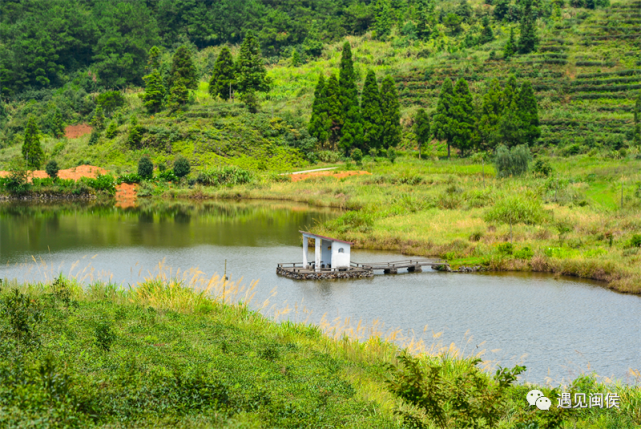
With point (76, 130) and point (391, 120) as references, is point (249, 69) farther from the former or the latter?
point (76, 130)

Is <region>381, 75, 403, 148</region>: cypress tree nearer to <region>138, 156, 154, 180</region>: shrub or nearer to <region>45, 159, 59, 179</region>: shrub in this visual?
<region>138, 156, 154, 180</region>: shrub

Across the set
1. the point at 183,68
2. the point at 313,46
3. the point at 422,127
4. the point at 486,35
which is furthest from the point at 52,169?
the point at 486,35

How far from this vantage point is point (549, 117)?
227ft

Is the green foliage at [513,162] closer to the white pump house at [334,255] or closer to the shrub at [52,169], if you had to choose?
the white pump house at [334,255]

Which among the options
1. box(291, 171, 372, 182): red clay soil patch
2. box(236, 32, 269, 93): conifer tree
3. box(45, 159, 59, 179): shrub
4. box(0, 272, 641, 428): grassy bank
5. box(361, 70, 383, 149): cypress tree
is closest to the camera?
box(0, 272, 641, 428): grassy bank

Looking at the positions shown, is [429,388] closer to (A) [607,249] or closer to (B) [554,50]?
(A) [607,249]

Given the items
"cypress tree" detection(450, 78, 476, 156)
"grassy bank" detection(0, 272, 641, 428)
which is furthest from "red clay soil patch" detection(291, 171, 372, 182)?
"grassy bank" detection(0, 272, 641, 428)

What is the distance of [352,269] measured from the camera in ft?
92.9

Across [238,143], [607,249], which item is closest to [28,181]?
[238,143]

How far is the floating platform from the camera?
90.3ft

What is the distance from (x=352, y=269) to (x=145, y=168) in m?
37.6

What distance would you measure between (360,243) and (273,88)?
58.9 metres

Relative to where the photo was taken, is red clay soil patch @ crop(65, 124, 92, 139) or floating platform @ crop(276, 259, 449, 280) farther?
red clay soil patch @ crop(65, 124, 92, 139)

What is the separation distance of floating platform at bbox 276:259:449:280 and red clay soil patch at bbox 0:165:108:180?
38.4m
